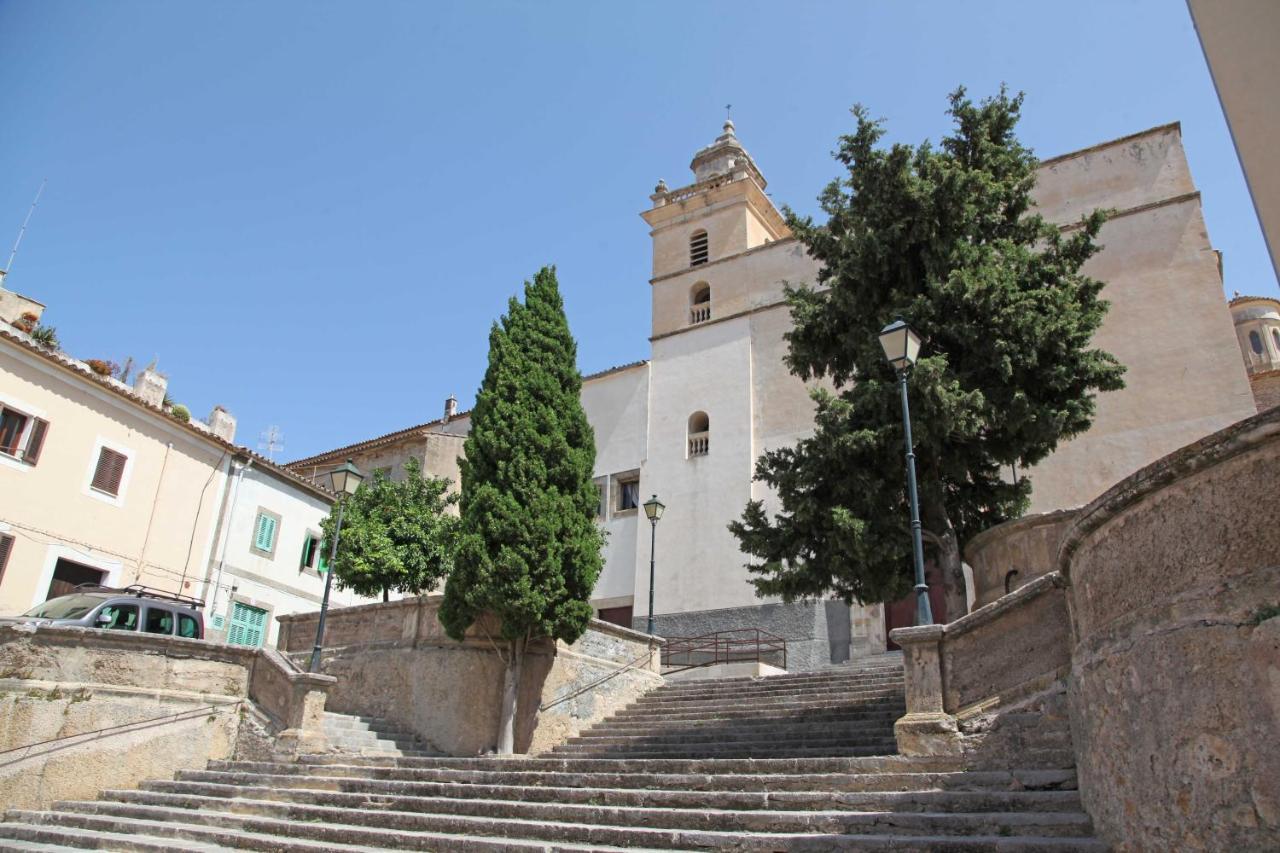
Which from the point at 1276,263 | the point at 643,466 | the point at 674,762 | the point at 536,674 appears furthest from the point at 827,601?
the point at 1276,263

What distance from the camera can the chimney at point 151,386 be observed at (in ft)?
75.6

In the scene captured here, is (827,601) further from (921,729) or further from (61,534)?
(61,534)

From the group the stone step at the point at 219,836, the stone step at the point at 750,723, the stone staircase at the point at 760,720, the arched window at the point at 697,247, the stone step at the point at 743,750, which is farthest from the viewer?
the arched window at the point at 697,247

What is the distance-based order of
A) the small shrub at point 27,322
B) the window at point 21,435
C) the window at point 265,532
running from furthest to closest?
the window at point 265,532, the small shrub at point 27,322, the window at point 21,435

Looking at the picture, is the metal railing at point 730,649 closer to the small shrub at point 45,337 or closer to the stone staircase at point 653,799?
the stone staircase at point 653,799

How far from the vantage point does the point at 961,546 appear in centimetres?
1429

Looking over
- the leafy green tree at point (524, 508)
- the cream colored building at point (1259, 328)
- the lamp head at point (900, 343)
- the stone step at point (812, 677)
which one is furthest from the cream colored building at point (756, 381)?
the cream colored building at point (1259, 328)

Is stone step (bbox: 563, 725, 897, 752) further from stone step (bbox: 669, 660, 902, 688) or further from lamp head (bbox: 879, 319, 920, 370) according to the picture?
lamp head (bbox: 879, 319, 920, 370)

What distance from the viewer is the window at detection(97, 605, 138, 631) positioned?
1325cm

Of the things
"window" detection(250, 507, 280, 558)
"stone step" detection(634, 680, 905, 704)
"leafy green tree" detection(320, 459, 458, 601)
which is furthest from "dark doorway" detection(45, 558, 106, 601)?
"stone step" detection(634, 680, 905, 704)

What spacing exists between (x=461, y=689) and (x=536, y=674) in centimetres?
129

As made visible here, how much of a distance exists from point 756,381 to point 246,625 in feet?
50.7

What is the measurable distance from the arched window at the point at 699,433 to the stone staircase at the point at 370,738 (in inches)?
525

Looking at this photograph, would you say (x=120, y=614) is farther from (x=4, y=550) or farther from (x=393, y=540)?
(x=393, y=540)
